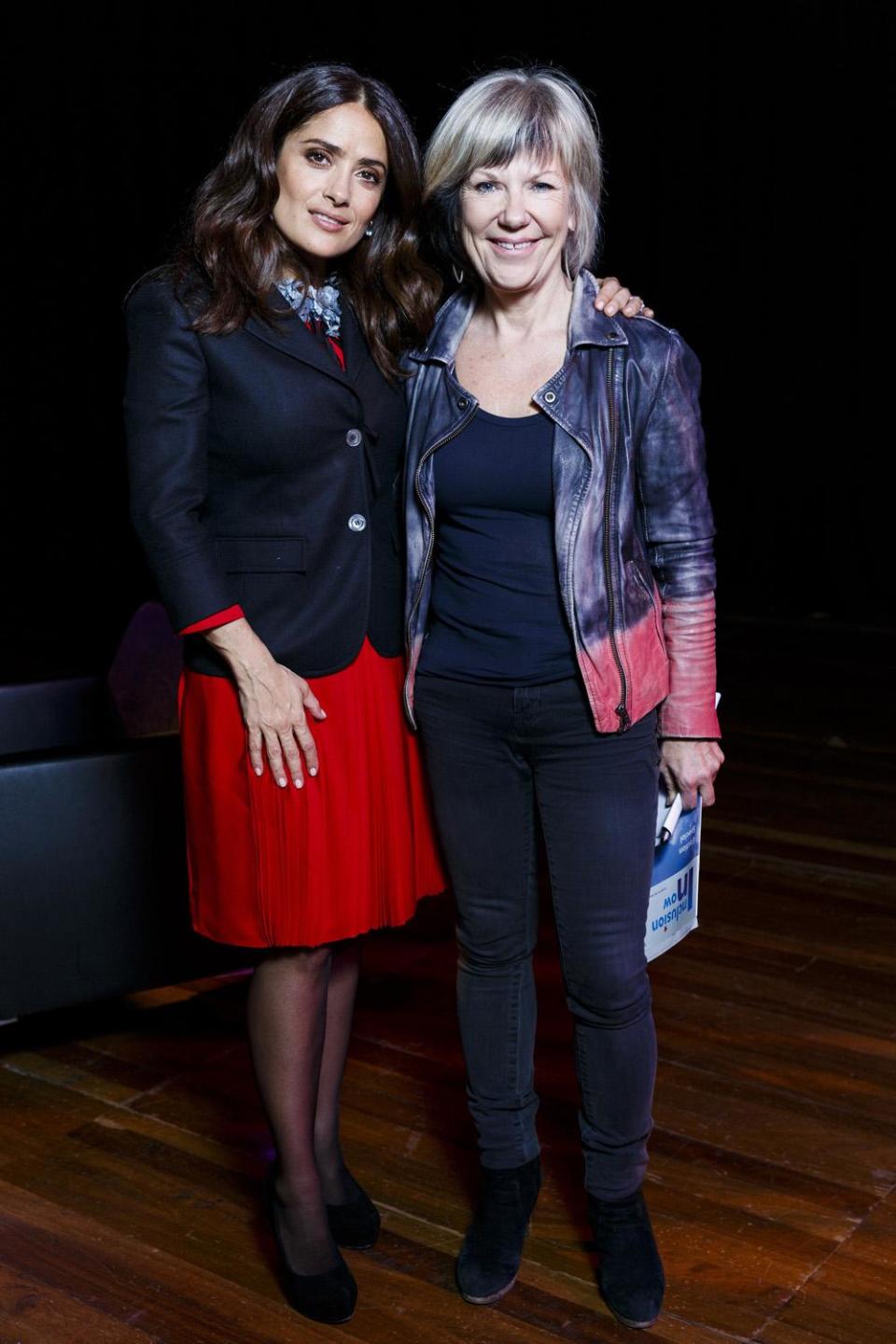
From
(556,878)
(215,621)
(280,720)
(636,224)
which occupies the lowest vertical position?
(556,878)

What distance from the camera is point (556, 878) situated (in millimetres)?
1865

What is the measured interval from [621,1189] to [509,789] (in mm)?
567

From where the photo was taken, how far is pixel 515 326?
1858 mm

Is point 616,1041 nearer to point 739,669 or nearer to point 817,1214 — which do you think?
point 817,1214

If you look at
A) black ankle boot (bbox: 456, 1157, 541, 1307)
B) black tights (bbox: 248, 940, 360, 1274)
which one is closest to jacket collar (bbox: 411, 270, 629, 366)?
black tights (bbox: 248, 940, 360, 1274)

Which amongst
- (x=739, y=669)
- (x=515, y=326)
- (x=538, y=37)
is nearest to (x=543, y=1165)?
(x=515, y=326)

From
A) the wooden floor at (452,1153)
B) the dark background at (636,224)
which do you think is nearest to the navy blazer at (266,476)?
the wooden floor at (452,1153)

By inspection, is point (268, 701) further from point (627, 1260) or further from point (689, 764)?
point (627, 1260)

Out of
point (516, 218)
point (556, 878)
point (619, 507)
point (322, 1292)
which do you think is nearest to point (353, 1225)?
point (322, 1292)

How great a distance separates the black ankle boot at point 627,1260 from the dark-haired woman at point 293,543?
1.14ft

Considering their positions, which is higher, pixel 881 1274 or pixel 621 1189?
pixel 621 1189

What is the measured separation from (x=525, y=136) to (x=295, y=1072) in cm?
124

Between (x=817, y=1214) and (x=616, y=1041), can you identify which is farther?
(x=817, y=1214)

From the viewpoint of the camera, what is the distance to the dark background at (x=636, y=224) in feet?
23.9
